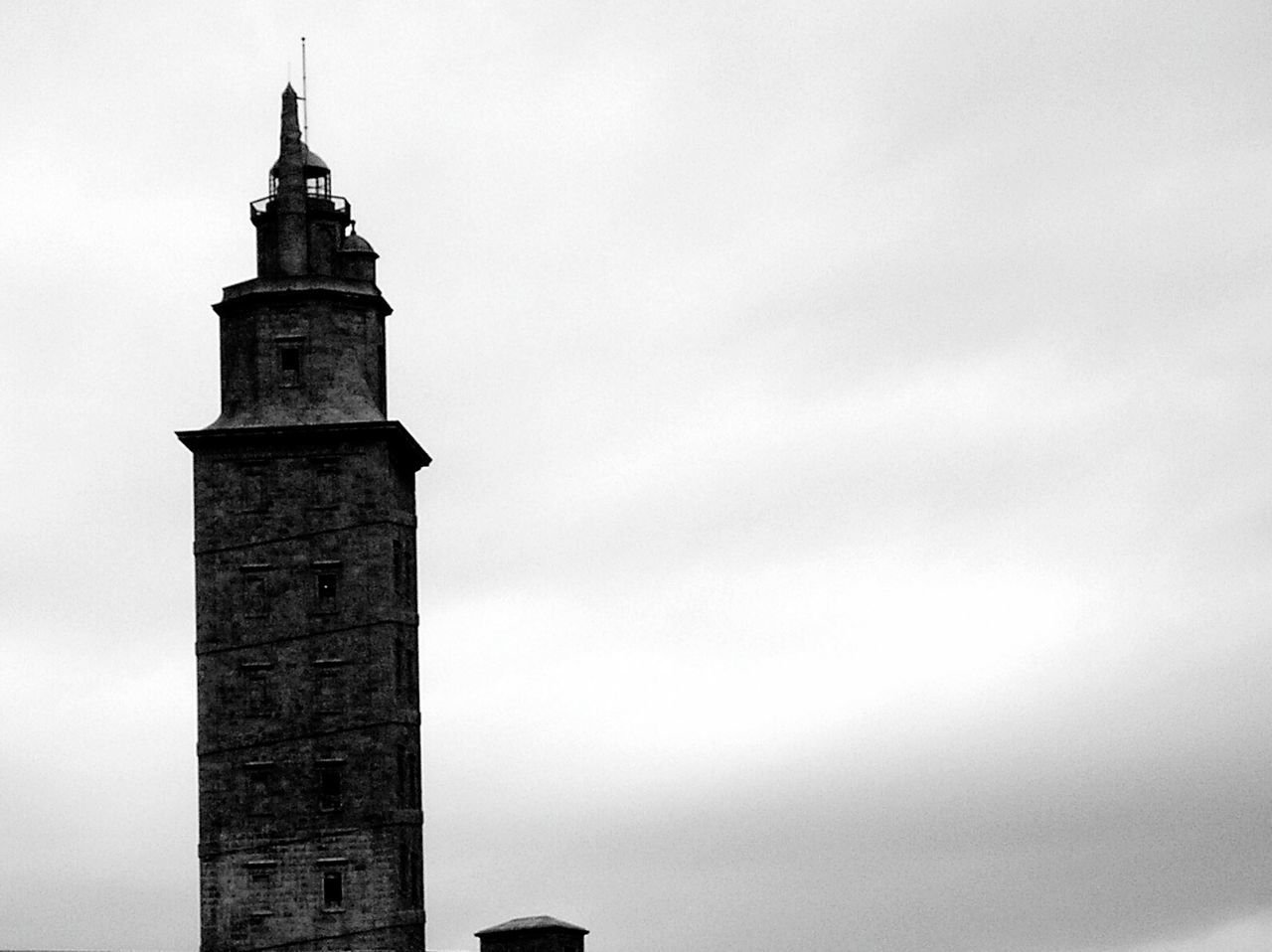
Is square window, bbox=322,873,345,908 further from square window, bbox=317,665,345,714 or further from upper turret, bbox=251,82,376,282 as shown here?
upper turret, bbox=251,82,376,282

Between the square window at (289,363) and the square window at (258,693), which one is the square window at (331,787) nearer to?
the square window at (258,693)

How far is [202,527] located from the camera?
101812 millimetres

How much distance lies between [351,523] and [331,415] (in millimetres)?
3069

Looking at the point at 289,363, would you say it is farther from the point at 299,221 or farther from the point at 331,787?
the point at 331,787

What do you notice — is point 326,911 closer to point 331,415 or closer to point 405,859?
point 405,859

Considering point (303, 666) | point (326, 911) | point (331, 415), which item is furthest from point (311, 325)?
point (326, 911)

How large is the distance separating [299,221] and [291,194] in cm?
85

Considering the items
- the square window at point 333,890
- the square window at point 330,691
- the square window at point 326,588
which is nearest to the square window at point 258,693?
the square window at point 330,691

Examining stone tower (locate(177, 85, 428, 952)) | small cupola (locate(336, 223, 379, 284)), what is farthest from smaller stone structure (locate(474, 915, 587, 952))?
small cupola (locate(336, 223, 379, 284))

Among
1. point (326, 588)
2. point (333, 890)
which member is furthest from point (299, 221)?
point (333, 890)

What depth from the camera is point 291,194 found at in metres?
Answer: 104

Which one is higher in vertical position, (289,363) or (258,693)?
(289,363)

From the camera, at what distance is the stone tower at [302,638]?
328ft

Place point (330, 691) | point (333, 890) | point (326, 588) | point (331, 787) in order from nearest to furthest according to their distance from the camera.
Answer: point (333, 890) → point (331, 787) → point (330, 691) → point (326, 588)
